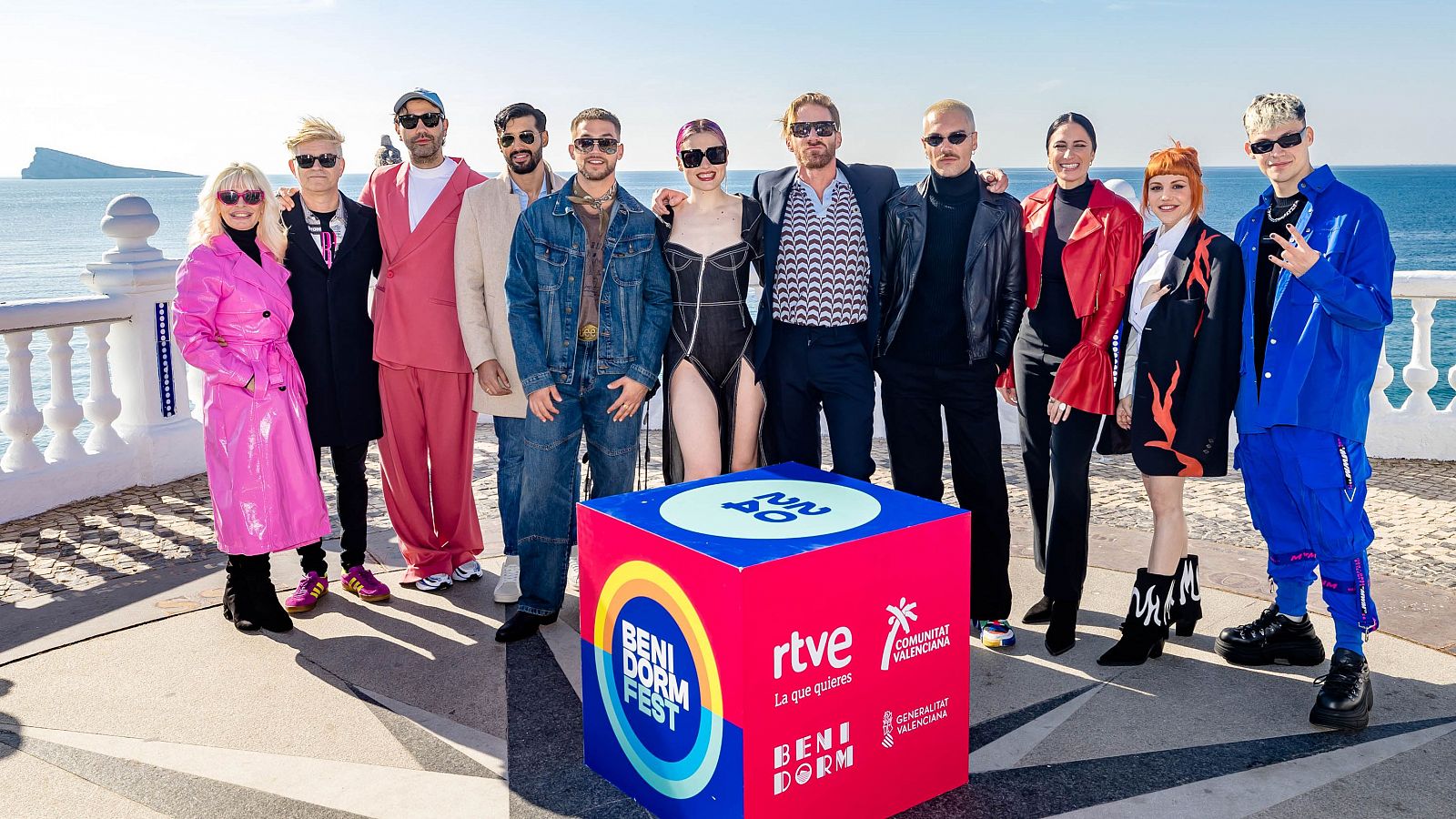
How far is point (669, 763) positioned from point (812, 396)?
1.73 metres

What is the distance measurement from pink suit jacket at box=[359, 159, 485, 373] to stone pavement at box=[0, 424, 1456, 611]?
1.42 meters

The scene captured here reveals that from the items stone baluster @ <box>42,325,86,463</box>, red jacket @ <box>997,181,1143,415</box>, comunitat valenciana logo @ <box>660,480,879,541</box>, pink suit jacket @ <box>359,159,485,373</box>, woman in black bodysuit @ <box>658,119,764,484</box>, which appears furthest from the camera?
stone baluster @ <box>42,325,86,463</box>

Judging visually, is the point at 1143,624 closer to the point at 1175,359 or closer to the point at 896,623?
the point at 1175,359

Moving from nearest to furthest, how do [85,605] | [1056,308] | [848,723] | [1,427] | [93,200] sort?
1. [848,723]
2. [1056,308]
3. [85,605]
4. [1,427]
5. [93,200]

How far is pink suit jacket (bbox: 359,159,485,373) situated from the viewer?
4570 mm

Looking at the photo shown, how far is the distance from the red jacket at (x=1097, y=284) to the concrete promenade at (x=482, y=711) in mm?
1007

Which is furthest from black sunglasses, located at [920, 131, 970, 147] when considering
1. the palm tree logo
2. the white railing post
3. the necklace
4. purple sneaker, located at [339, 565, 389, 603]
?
the white railing post

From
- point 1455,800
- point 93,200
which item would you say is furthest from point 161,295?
point 93,200

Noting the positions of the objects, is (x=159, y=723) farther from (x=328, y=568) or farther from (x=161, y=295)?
(x=161, y=295)

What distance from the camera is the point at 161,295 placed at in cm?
664

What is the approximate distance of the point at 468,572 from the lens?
491 cm

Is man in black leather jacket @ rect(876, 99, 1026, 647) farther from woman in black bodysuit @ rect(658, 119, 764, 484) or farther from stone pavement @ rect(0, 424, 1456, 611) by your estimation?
stone pavement @ rect(0, 424, 1456, 611)

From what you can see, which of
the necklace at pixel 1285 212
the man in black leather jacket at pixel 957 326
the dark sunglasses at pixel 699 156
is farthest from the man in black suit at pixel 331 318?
the necklace at pixel 1285 212

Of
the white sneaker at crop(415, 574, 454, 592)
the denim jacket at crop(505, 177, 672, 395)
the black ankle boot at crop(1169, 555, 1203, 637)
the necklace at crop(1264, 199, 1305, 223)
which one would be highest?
the necklace at crop(1264, 199, 1305, 223)
